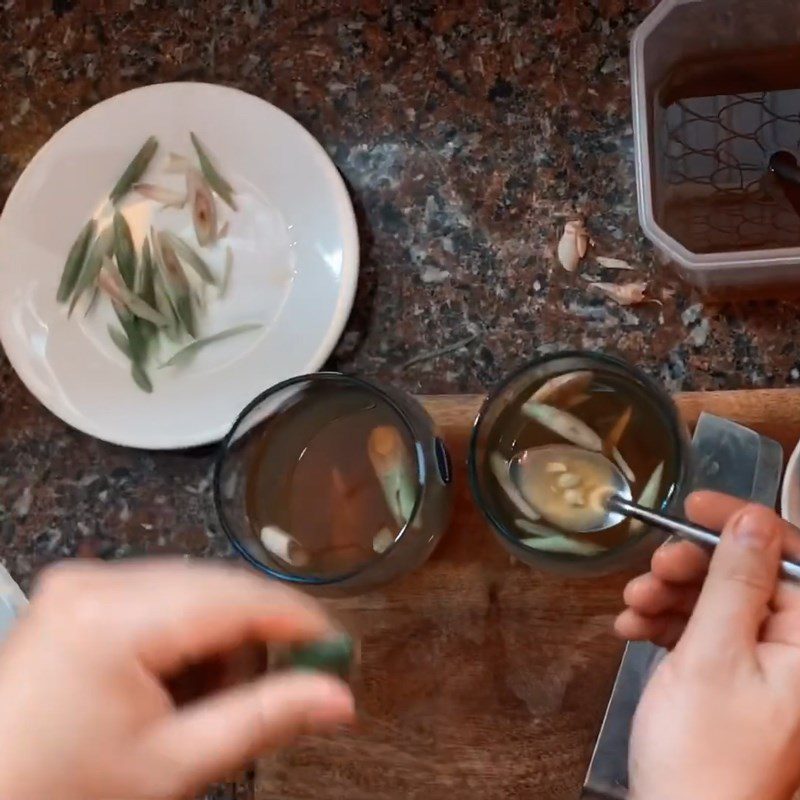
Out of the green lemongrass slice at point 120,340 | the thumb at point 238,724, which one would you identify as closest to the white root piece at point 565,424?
the thumb at point 238,724

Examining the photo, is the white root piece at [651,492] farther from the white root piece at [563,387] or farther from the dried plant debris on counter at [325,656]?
the dried plant debris on counter at [325,656]

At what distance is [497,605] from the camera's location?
645mm

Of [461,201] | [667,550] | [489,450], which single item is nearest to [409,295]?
[461,201]

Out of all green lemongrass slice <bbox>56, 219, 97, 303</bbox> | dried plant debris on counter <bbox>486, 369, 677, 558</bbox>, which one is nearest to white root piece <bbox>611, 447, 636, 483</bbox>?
dried plant debris on counter <bbox>486, 369, 677, 558</bbox>

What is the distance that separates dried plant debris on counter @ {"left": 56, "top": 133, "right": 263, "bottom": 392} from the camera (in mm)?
759

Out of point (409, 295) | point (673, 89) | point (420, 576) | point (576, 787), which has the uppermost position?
point (673, 89)

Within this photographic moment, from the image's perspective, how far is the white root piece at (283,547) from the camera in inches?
24.5

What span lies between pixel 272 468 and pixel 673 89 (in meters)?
0.42

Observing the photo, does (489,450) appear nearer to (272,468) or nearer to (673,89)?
(272,468)

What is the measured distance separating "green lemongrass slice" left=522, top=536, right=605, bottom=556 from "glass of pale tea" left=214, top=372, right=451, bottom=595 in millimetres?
71

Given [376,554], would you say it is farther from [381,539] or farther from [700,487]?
[700,487]

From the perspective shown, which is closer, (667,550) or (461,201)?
(667,550)

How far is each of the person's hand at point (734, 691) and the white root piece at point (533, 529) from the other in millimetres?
109

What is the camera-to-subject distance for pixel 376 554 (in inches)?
24.0
